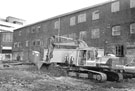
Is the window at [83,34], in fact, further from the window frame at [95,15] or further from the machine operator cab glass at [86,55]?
the machine operator cab glass at [86,55]

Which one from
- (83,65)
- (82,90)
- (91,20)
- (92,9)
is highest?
(92,9)

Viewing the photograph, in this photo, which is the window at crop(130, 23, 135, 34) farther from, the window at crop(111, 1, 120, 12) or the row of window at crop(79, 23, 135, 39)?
the window at crop(111, 1, 120, 12)

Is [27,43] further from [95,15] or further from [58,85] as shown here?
[58,85]

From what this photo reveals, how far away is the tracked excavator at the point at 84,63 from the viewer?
12.4 m

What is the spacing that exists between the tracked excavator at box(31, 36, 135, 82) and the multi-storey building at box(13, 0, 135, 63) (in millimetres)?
6646

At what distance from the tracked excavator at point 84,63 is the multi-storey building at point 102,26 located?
6646mm

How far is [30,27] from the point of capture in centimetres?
3847

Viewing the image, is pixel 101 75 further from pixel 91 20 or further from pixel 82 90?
pixel 91 20

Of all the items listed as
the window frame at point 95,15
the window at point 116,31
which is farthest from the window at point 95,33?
the window at point 116,31

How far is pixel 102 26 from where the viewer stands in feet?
76.1

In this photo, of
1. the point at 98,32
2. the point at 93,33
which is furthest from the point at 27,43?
the point at 98,32

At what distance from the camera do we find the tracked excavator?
40.6ft

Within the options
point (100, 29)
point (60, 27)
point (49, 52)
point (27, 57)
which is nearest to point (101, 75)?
point (49, 52)

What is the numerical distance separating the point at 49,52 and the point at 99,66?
5536 millimetres
